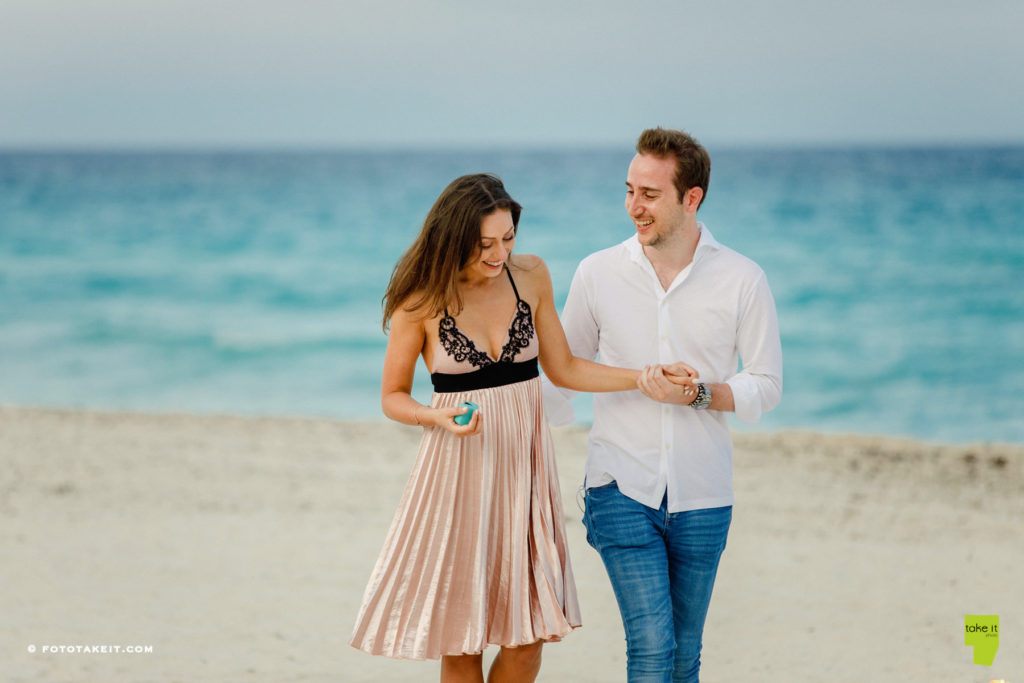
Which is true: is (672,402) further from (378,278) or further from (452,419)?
(378,278)

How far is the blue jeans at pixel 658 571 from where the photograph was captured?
325 centimetres

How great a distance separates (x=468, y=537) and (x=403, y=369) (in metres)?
0.58

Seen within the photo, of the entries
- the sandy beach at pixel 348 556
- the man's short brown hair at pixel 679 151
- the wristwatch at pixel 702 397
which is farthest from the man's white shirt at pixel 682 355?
the sandy beach at pixel 348 556

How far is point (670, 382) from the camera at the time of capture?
126 inches

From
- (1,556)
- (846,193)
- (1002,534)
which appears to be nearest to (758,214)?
(846,193)

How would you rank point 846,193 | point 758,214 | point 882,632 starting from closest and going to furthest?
point 882,632
point 758,214
point 846,193

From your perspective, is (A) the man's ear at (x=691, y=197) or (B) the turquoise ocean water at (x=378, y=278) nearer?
(A) the man's ear at (x=691, y=197)

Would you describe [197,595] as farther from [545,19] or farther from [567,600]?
[545,19]

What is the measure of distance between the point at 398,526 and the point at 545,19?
31390 millimetres

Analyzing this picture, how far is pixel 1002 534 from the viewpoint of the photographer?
6.78 metres

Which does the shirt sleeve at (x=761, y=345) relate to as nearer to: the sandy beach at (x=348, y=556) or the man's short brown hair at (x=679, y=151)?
the man's short brown hair at (x=679, y=151)

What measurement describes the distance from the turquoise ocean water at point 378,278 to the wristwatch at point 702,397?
8528 millimetres

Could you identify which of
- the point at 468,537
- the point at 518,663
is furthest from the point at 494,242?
the point at 518,663

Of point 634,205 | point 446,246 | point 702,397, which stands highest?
point 634,205
